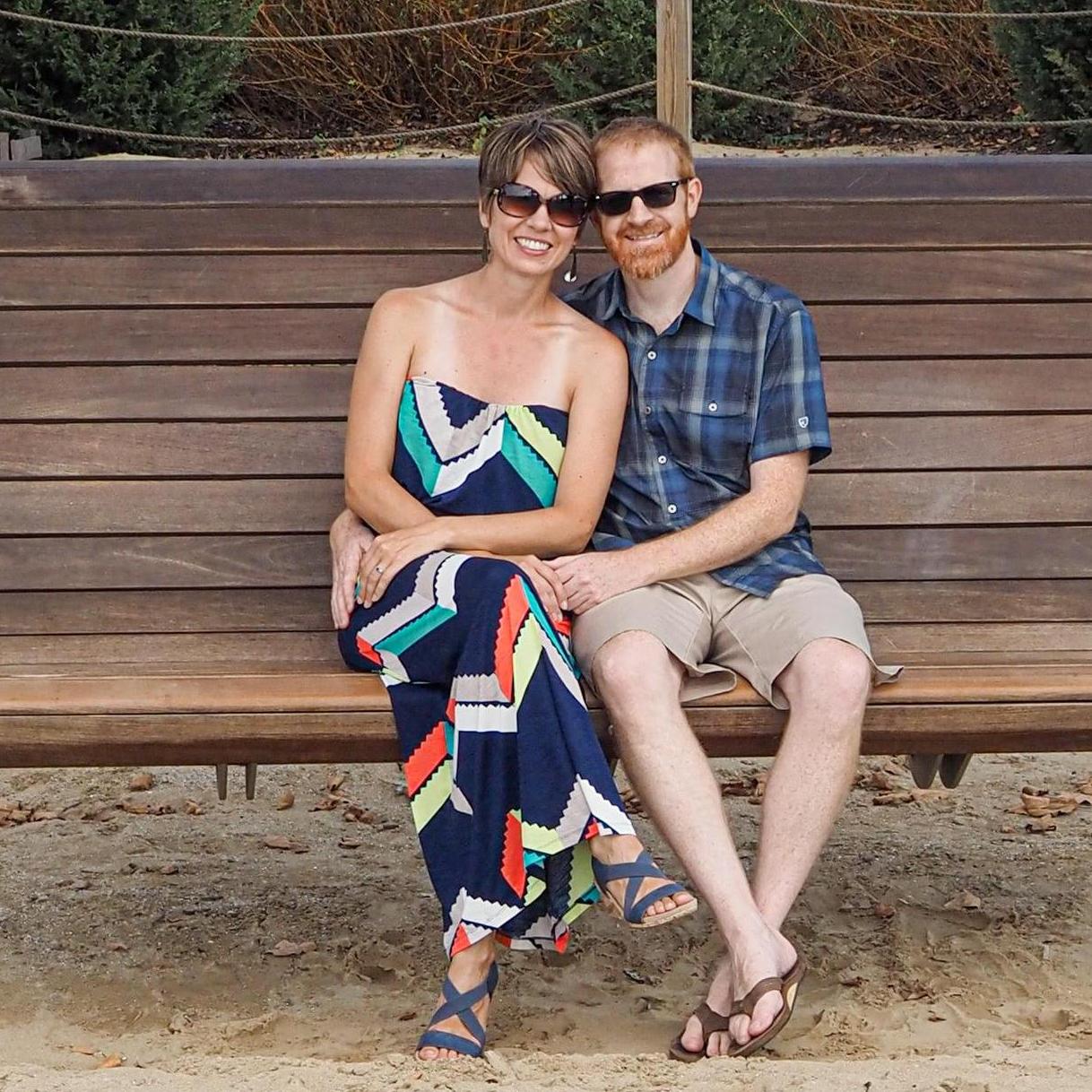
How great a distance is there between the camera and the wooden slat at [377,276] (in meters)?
3.98

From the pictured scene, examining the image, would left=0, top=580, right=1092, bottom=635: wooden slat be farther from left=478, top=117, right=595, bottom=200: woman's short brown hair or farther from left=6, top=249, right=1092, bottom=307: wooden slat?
left=478, top=117, right=595, bottom=200: woman's short brown hair

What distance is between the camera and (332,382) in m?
3.94

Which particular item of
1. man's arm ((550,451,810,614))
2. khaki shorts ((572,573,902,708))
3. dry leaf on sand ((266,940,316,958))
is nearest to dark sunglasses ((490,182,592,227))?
man's arm ((550,451,810,614))

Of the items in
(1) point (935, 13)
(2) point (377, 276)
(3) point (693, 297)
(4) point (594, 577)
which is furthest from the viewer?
(1) point (935, 13)

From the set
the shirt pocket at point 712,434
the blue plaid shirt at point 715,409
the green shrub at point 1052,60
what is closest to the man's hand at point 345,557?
the blue plaid shirt at point 715,409

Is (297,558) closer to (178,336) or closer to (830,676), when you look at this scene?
(178,336)

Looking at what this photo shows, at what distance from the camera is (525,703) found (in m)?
2.92

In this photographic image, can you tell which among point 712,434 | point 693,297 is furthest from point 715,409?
point 693,297

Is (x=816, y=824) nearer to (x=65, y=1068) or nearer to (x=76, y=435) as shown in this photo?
(x=65, y=1068)

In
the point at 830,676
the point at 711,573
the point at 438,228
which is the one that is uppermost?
the point at 438,228

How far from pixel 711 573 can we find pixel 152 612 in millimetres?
1185

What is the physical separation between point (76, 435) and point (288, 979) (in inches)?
48.5

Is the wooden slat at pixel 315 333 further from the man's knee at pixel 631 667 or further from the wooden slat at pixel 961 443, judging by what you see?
the man's knee at pixel 631 667

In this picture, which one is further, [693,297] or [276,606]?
[276,606]
